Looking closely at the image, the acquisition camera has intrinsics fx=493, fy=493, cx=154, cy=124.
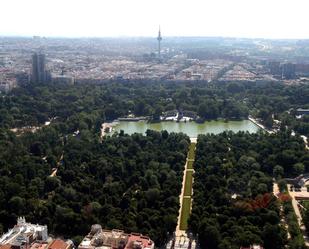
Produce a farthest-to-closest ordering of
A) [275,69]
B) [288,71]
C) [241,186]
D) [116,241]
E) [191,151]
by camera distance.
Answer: [275,69]
[288,71]
[191,151]
[241,186]
[116,241]

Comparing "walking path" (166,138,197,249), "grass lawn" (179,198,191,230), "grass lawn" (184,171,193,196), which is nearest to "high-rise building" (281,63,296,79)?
"walking path" (166,138,197,249)

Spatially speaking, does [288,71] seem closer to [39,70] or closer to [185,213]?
[39,70]

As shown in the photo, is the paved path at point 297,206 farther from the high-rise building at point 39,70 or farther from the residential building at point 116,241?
the high-rise building at point 39,70

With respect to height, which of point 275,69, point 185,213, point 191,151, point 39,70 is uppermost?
point 39,70

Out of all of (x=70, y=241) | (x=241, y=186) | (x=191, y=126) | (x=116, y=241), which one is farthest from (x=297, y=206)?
(x=191, y=126)

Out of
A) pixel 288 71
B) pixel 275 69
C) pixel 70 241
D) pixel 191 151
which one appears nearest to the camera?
pixel 70 241

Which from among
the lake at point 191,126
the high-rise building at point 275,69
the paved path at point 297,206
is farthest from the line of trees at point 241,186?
the high-rise building at point 275,69

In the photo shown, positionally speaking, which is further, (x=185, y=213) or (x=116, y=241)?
(x=185, y=213)
